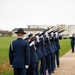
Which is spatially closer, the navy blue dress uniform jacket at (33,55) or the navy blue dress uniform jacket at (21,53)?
the navy blue dress uniform jacket at (21,53)

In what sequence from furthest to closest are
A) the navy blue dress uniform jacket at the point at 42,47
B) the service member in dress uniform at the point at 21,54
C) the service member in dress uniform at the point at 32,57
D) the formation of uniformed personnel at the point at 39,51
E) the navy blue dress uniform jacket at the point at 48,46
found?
the navy blue dress uniform jacket at the point at 48,46, the navy blue dress uniform jacket at the point at 42,47, the service member in dress uniform at the point at 32,57, the formation of uniformed personnel at the point at 39,51, the service member in dress uniform at the point at 21,54

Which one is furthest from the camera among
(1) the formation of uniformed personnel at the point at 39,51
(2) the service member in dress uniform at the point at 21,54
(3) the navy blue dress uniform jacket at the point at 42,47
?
(3) the navy blue dress uniform jacket at the point at 42,47

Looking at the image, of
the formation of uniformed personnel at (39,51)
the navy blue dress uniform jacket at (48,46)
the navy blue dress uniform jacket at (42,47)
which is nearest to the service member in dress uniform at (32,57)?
the formation of uniformed personnel at (39,51)

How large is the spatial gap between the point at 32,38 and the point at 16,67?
1.87 metres

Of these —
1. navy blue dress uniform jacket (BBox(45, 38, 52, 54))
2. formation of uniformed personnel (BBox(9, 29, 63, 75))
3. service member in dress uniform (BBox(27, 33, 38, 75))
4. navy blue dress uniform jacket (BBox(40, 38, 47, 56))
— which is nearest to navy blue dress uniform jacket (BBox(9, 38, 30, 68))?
formation of uniformed personnel (BBox(9, 29, 63, 75))

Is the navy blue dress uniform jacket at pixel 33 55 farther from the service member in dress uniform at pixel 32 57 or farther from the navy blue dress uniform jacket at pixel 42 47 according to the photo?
the navy blue dress uniform jacket at pixel 42 47

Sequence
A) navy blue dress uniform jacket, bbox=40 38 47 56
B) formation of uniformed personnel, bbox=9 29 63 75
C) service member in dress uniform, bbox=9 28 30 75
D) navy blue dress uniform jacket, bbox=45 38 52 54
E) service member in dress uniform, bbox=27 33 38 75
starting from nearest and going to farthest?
1. service member in dress uniform, bbox=9 28 30 75
2. formation of uniformed personnel, bbox=9 29 63 75
3. service member in dress uniform, bbox=27 33 38 75
4. navy blue dress uniform jacket, bbox=40 38 47 56
5. navy blue dress uniform jacket, bbox=45 38 52 54

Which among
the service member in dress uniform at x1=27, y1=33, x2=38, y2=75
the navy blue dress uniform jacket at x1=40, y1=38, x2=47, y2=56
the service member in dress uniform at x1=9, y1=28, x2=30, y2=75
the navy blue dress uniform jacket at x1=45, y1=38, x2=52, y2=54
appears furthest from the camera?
the navy blue dress uniform jacket at x1=45, y1=38, x2=52, y2=54

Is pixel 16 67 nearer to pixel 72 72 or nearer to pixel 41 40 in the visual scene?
pixel 41 40

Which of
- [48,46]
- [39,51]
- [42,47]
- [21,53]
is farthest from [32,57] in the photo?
[48,46]

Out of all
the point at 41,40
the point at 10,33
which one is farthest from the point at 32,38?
the point at 10,33

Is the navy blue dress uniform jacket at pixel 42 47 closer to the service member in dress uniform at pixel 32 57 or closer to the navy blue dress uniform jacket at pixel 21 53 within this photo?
the service member in dress uniform at pixel 32 57

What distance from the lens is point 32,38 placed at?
11695 millimetres

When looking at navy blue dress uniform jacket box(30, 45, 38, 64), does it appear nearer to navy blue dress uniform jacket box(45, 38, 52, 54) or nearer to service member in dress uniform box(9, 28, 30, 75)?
service member in dress uniform box(9, 28, 30, 75)
